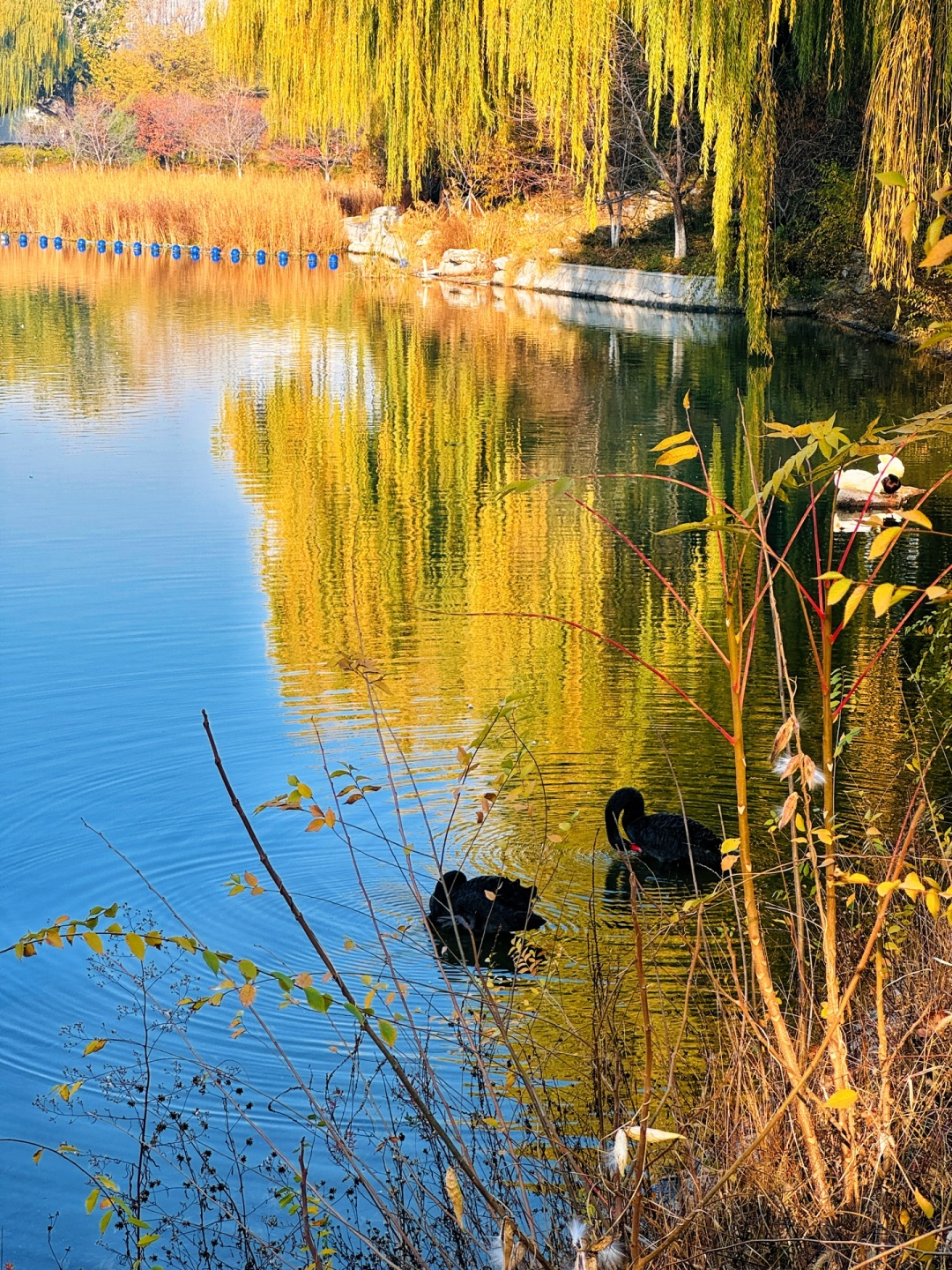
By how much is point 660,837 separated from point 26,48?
6954cm

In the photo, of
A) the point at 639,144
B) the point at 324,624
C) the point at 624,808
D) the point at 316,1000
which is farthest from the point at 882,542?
the point at 639,144

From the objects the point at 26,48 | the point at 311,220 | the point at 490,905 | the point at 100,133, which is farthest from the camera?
the point at 26,48

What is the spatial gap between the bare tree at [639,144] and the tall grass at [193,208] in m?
9.90

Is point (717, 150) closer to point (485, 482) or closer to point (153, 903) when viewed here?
point (485, 482)

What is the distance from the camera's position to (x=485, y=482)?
13.9 m

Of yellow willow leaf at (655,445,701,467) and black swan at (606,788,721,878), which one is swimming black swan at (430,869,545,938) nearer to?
black swan at (606,788,721,878)

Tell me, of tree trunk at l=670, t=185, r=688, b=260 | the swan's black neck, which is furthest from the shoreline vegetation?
the swan's black neck

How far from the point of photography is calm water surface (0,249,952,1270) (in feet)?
19.3

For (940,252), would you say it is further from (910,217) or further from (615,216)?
(615,216)

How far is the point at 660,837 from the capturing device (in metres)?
6.05

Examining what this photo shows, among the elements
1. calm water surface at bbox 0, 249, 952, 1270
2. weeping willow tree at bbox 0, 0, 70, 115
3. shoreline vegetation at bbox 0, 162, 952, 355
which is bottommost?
calm water surface at bbox 0, 249, 952, 1270

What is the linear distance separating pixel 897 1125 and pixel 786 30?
75.6 feet

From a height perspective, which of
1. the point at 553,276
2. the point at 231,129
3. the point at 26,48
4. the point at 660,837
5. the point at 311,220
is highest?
the point at 26,48

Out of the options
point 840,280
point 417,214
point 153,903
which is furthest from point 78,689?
point 417,214
